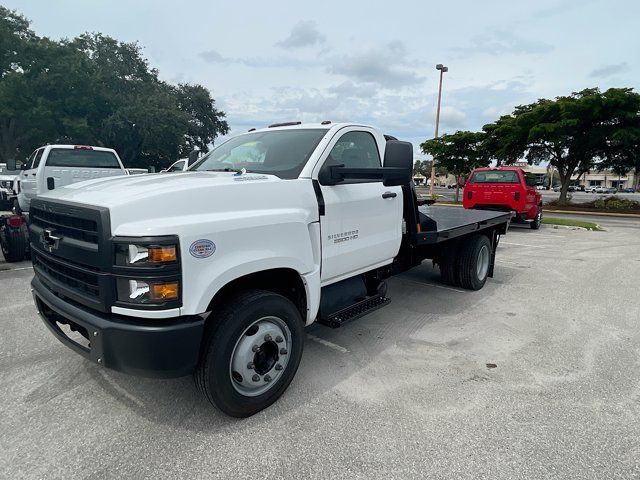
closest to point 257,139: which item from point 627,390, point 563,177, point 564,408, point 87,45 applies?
point 564,408

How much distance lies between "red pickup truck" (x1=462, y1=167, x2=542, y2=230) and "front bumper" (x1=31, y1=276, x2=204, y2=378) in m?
12.0

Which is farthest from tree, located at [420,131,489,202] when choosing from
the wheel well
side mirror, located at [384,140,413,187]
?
the wheel well

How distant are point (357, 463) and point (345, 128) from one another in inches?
104

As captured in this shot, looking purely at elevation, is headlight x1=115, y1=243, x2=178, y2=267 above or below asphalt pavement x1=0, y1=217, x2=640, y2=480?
above

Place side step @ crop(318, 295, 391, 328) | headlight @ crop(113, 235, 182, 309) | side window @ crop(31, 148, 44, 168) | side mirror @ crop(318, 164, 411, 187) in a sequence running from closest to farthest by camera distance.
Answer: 1. headlight @ crop(113, 235, 182, 309)
2. side mirror @ crop(318, 164, 411, 187)
3. side step @ crop(318, 295, 391, 328)
4. side window @ crop(31, 148, 44, 168)

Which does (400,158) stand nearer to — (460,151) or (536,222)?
(536,222)

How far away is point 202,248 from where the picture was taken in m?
2.36

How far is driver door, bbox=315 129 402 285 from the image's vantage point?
334 centimetres

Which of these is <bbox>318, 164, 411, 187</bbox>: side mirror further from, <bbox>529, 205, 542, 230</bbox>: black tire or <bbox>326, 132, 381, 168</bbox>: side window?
<bbox>529, 205, 542, 230</bbox>: black tire

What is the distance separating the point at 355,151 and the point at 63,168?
8818mm

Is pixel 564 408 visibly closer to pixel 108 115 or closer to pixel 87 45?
pixel 108 115

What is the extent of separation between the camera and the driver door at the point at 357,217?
10.9 feet

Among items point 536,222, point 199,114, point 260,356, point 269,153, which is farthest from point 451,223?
point 199,114

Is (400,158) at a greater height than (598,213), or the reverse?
(400,158)
